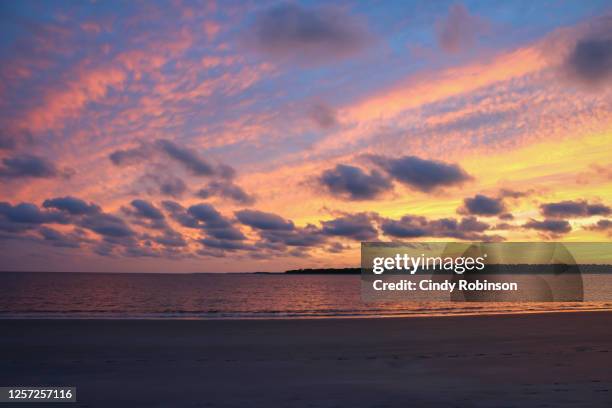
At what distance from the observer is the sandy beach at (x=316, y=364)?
460 inches

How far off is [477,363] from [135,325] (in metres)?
18.6

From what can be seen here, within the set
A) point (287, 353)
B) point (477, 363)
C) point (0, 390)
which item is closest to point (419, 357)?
point (477, 363)

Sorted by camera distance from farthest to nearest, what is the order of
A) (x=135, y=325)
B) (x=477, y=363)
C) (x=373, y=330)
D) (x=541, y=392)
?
(x=135, y=325)
(x=373, y=330)
(x=477, y=363)
(x=541, y=392)

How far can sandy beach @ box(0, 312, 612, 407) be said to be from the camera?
38.3 feet

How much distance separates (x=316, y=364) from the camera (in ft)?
52.5

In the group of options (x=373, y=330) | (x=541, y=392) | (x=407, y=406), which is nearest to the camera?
(x=407, y=406)

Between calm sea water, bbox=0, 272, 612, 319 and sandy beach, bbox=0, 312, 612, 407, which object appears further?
calm sea water, bbox=0, 272, 612, 319

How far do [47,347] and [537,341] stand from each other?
19.9m

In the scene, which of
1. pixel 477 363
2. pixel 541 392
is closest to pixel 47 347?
pixel 477 363

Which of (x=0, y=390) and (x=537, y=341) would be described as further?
(x=537, y=341)

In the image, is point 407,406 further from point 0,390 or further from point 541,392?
point 0,390

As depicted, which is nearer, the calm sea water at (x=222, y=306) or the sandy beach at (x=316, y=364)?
the sandy beach at (x=316, y=364)

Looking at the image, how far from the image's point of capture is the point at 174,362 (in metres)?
16.3

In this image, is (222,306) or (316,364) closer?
(316,364)
